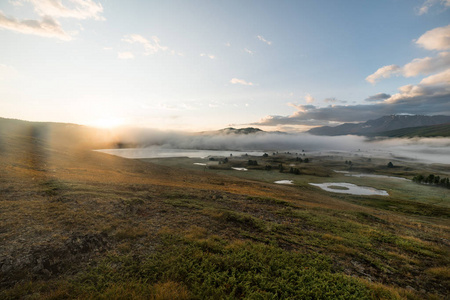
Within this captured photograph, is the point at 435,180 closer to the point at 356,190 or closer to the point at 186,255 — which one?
the point at 356,190

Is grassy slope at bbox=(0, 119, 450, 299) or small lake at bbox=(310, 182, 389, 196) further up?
grassy slope at bbox=(0, 119, 450, 299)

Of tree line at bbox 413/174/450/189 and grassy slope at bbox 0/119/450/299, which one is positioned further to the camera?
tree line at bbox 413/174/450/189

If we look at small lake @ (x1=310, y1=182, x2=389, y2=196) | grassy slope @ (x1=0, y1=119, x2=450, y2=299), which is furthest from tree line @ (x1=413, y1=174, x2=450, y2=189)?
grassy slope @ (x1=0, y1=119, x2=450, y2=299)

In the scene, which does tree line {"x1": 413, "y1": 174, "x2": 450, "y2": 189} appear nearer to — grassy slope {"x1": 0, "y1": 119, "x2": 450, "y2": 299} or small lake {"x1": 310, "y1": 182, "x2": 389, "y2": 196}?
small lake {"x1": 310, "y1": 182, "x2": 389, "y2": 196}

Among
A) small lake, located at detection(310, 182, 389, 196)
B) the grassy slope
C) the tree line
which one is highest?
the grassy slope

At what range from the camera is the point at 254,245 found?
13656 mm

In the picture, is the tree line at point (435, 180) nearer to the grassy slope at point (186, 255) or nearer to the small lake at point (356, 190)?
the small lake at point (356, 190)

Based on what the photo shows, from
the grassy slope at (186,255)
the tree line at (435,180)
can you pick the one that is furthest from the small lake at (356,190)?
the grassy slope at (186,255)

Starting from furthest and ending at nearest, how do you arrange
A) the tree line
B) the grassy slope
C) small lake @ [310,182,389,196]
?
the tree line → small lake @ [310,182,389,196] → the grassy slope

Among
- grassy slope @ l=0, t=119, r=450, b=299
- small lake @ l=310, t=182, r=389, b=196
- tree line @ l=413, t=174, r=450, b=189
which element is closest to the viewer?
grassy slope @ l=0, t=119, r=450, b=299

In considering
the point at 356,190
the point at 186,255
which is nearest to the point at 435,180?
the point at 356,190

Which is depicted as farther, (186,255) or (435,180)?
(435,180)

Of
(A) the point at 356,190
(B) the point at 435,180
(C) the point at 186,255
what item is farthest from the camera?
(B) the point at 435,180

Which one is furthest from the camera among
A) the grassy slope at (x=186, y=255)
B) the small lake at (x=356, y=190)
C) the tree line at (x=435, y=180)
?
the tree line at (x=435, y=180)
